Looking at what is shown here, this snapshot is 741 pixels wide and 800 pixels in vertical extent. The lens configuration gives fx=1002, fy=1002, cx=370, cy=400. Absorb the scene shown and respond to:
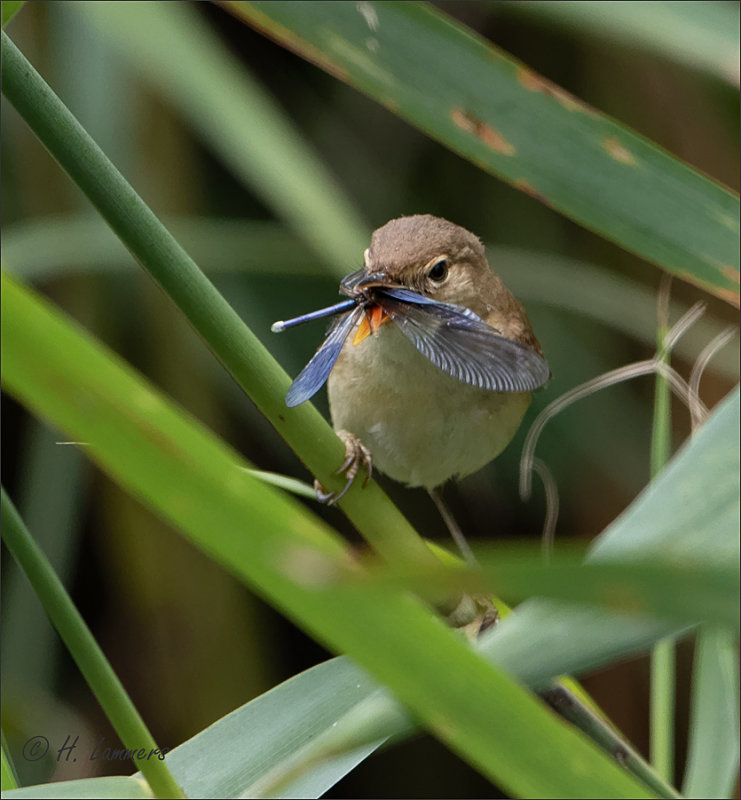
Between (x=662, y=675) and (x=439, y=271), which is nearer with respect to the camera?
(x=662, y=675)

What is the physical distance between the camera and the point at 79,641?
84 cm

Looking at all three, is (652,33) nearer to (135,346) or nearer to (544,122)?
(544,122)

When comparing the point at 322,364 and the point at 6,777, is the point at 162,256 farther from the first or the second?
the point at 6,777

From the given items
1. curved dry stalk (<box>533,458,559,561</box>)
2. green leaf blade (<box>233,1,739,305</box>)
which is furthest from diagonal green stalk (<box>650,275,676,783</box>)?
green leaf blade (<box>233,1,739,305</box>)

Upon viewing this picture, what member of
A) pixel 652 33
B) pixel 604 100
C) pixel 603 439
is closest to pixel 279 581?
pixel 652 33

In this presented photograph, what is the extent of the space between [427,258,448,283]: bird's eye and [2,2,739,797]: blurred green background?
0.21 meters

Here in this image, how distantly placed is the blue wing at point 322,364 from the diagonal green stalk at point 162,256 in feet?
0.05

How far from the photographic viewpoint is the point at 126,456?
582 millimetres

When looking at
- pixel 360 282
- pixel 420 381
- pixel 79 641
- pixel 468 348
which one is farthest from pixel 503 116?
pixel 420 381

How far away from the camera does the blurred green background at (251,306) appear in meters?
2.49

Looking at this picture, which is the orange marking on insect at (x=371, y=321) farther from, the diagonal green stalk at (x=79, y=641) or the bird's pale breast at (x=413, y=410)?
the diagonal green stalk at (x=79, y=641)

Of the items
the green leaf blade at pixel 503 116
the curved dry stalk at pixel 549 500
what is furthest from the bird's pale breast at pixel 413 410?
the green leaf blade at pixel 503 116

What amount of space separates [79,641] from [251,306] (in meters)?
2.04

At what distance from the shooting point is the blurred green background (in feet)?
8.18
